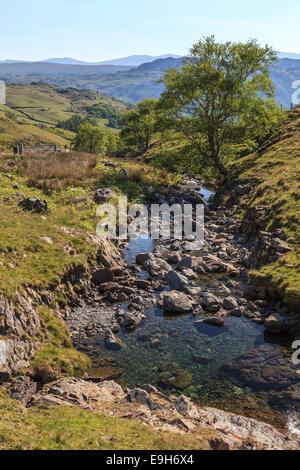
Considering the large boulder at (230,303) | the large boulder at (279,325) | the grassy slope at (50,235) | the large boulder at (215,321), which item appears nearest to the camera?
the grassy slope at (50,235)

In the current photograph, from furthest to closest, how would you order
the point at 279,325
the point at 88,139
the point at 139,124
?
1. the point at 88,139
2. the point at 139,124
3. the point at 279,325

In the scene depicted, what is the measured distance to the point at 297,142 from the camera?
3556cm

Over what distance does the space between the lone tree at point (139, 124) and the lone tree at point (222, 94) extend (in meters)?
45.6

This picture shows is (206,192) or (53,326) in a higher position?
(206,192)

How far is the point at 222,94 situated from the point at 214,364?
30.2 meters

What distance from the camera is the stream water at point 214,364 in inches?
392

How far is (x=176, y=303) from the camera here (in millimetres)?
15344

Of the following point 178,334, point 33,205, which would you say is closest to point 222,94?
point 33,205

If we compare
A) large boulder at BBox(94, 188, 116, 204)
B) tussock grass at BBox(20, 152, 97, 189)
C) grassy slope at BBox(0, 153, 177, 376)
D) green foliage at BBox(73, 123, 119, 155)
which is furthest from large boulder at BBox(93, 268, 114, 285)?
green foliage at BBox(73, 123, 119, 155)

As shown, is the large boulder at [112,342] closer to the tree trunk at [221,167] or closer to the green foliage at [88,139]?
the tree trunk at [221,167]

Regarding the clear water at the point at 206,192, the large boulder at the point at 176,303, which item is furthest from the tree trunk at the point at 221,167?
the large boulder at the point at 176,303

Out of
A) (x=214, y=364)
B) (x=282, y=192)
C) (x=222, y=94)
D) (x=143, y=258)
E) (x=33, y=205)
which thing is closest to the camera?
(x=214, y=364)

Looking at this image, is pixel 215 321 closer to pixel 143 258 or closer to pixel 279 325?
pixel 279 325

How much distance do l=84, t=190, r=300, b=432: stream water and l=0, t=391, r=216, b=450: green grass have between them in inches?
109
